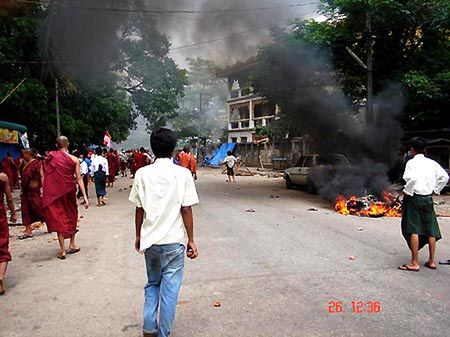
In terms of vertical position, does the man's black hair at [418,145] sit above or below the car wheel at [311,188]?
above

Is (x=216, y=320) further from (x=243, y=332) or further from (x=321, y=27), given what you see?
(x=321, y=27)

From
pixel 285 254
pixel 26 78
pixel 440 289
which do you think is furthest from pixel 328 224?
pixel 26 78

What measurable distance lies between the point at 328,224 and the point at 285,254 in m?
2.60

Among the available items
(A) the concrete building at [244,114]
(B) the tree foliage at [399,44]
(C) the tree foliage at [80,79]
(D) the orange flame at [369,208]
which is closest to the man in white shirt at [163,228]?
(D) the orange flame at [369,208]

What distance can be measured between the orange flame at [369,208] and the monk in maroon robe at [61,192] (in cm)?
595

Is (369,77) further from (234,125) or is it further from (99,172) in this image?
(234,125)

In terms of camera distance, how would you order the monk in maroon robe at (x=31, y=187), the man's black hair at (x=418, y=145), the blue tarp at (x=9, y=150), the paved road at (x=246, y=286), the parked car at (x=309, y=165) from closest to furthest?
the paved road at (x=246, y=286)
the man's black hair at (x=418, y=145)
the monk in maroon robe at (x=31, y=187)
the parked car at (x=309, y=165)
the blue tarp at (x=9, y=150)

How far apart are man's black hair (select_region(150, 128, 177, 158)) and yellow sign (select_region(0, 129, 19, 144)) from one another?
1330cm

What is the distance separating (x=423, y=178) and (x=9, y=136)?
14.4m

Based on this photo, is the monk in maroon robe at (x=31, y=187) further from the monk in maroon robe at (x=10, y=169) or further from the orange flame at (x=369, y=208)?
the monk in maroon robe at (x=10, y=169)

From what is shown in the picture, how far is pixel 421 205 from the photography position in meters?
4.70

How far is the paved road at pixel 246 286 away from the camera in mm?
3270

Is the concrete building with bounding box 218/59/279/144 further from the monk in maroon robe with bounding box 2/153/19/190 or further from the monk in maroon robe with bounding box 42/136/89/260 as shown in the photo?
the monk in maroon robe with bounding box 42/136/89/260
